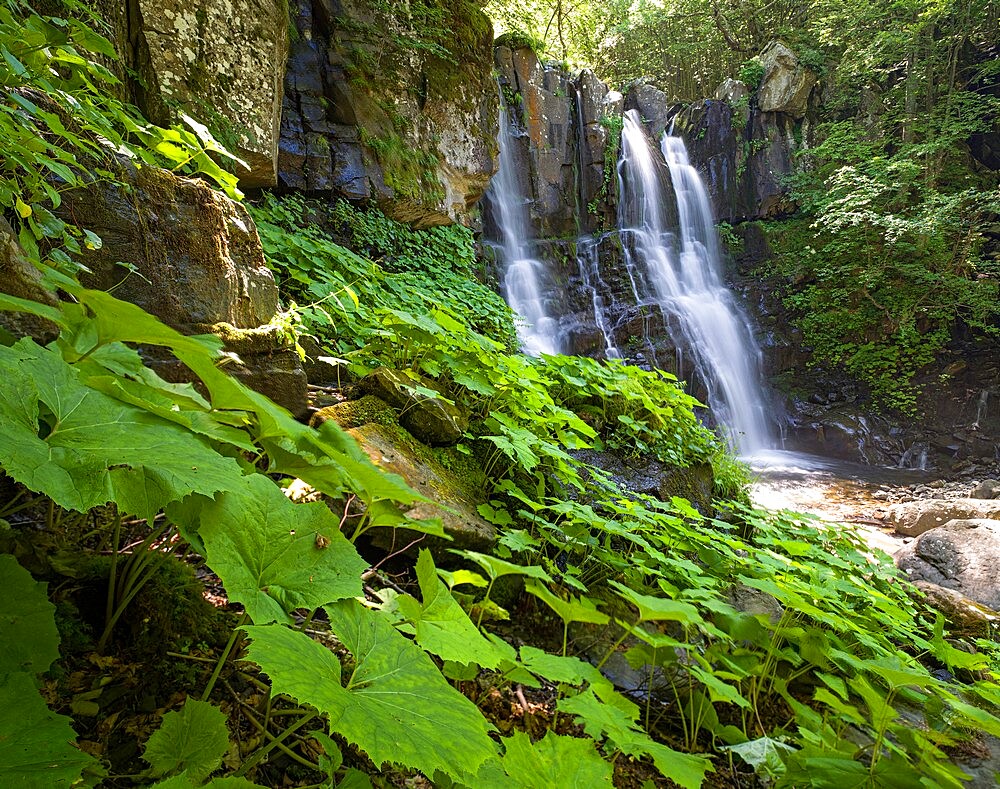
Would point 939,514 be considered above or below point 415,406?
below

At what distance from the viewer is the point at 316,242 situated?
432 centimetres

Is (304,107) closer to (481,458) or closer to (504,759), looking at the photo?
(481,458)

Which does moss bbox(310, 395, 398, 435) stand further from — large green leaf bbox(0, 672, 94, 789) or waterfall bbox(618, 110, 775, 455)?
waterfall bbox(618, 110, 775, 455)

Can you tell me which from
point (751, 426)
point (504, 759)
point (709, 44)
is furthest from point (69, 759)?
point (709, 44)

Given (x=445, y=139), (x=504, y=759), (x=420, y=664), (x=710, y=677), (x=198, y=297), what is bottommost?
(x=710, y=677)

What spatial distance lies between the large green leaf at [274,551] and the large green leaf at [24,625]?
214 millimetres

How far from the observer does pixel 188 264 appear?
7.35 feet

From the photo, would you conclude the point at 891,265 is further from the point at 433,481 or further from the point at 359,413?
the point at 359,413

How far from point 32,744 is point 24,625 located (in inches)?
8.8

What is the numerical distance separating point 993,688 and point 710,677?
171cm

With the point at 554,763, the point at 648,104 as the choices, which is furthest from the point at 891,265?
the point at 554,763

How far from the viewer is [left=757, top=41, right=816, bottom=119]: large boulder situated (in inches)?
603

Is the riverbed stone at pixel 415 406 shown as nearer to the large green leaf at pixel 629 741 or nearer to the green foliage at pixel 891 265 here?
the large green leaf at pixel 629 741

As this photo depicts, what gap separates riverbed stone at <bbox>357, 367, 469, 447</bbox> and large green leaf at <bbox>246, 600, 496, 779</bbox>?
5.81 feet
